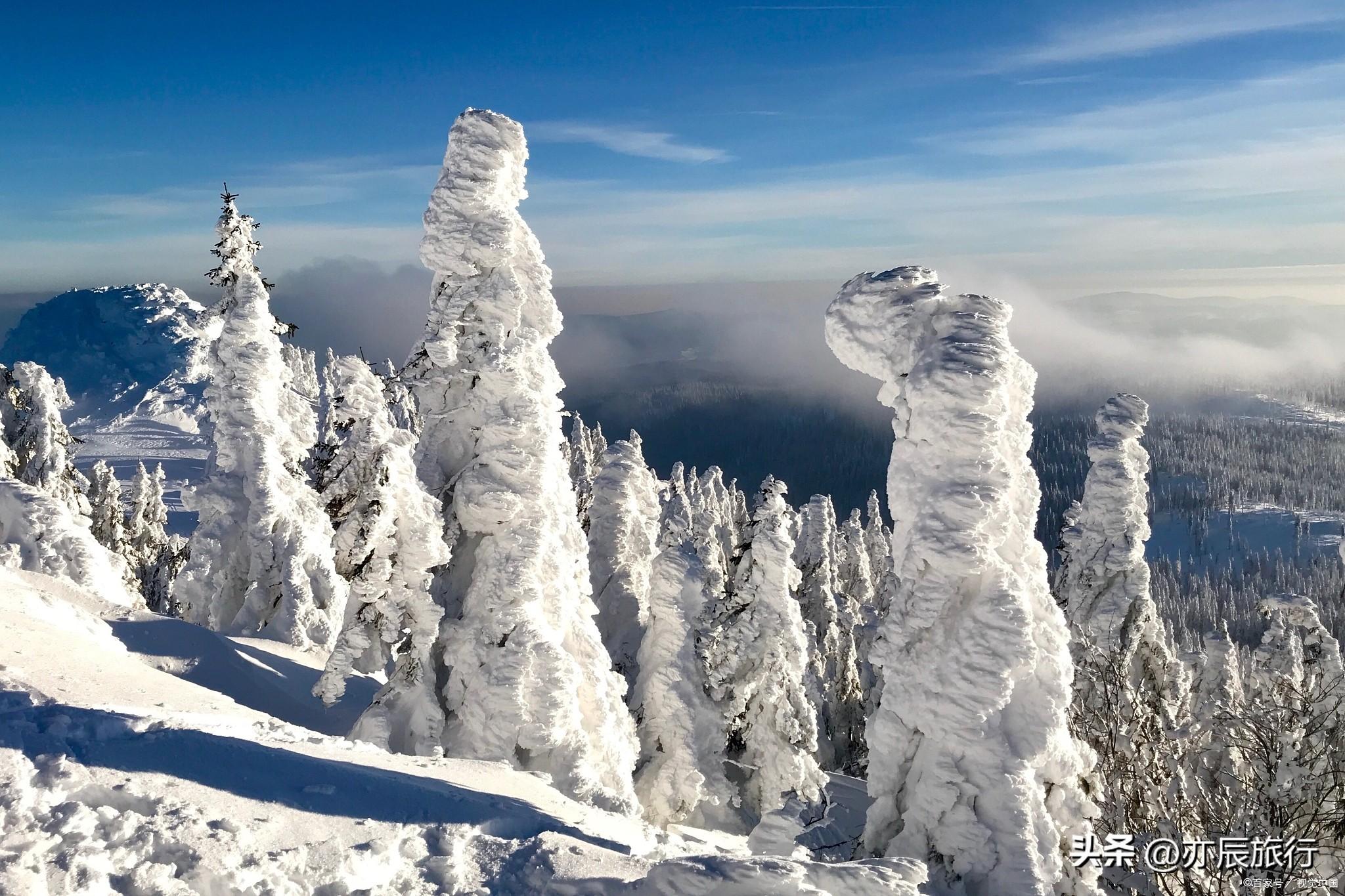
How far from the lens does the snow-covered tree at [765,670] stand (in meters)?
20.3

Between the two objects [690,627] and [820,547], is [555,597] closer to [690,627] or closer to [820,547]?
[690,627]

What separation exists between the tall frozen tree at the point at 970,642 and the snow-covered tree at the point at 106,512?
37.2 meters

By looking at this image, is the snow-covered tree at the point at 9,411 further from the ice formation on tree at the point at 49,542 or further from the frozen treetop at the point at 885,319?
the frozen treetop at the point at 885,319

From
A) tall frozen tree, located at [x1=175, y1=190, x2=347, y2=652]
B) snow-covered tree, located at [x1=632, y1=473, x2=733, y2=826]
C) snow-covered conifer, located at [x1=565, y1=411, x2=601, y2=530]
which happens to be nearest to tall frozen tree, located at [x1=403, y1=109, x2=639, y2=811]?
snow-covered tree, located at [x1=632, y1=473, x2=733, y2=826]

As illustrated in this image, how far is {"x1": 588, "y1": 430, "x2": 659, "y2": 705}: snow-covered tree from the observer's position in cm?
2472

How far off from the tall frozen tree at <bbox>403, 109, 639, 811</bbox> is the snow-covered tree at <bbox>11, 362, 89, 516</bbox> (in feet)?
70.2

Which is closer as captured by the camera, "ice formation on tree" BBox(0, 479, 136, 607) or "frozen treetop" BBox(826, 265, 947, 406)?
Result: "frozen treetop" BBox(826, 265, 947, 406)

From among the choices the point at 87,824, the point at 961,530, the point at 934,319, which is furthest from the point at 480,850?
the point at 934,319

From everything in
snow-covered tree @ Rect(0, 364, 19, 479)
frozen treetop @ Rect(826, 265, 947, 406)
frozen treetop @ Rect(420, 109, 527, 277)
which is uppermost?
frozen treetop @ Rect(420, 109, 527, 277)

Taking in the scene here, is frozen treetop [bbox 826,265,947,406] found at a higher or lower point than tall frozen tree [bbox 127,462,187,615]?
higher

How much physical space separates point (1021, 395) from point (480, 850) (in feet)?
25.7

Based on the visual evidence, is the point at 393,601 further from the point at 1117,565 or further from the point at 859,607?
the point at 859,607

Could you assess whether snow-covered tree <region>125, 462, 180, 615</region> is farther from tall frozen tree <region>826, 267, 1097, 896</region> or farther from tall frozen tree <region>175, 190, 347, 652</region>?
tall frozen tree <region>826, 267, 1097, 896</region>

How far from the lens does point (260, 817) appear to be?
752 cm
